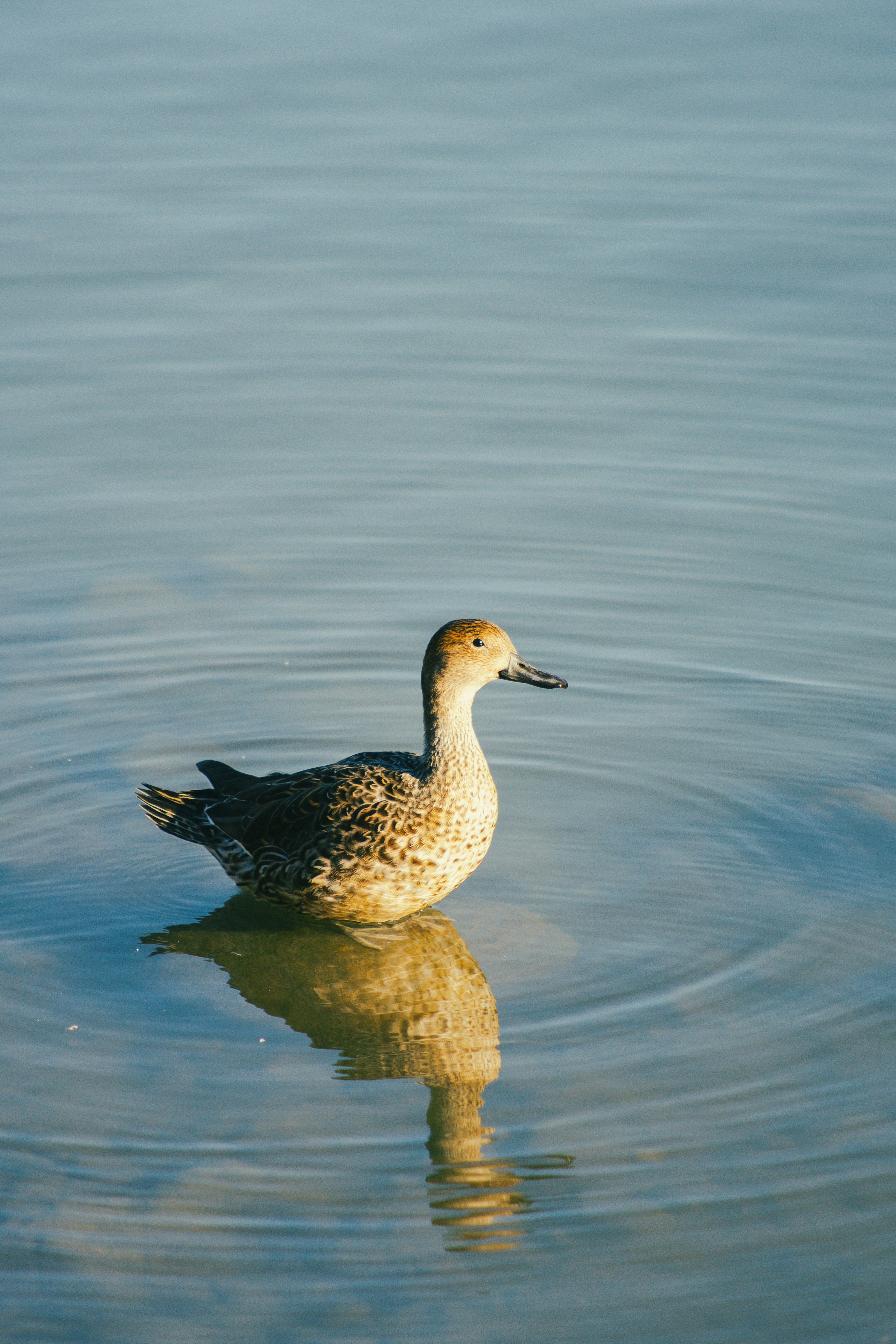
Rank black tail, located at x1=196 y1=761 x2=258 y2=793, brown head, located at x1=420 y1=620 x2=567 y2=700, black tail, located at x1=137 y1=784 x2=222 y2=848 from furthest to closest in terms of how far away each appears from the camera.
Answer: black tail, located at x1=196 y1=761 x2=258 y2=793
black tail, located at x1=137 y1=784 x2=222 y2=848
brown head, located at x1=420 y1=620 x2=567 y2=700

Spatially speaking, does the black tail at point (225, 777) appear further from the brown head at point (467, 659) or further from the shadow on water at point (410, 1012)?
the brown head at point (467, 659)

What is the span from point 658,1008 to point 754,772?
78.0 inches

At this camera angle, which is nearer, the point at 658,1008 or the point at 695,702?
the point at 658,1008

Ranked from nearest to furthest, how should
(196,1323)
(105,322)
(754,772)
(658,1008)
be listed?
1. (196,1323)
2. (658,1008)
3. (754,772)
4. (105,322)

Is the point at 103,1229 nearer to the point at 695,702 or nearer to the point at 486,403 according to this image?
the point at 695,702

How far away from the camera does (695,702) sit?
26.6ft

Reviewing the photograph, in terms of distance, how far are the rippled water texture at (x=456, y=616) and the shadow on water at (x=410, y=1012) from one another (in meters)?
0.02

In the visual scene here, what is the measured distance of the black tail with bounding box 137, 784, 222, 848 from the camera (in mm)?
6746

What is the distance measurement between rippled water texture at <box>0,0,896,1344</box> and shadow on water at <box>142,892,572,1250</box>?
0.02 metres

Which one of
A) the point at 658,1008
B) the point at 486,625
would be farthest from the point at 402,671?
the point at 658,1008

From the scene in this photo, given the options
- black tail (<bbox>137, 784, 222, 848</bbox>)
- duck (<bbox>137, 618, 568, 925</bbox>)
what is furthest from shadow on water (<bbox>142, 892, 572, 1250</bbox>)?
black tail (<bbox>137, 784, 222, 848</bbox>)

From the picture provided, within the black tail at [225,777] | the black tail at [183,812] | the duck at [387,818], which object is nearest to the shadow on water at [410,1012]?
the duck at [387,818]

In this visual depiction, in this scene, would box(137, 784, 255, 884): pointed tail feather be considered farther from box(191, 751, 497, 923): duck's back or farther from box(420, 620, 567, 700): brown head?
box(420, 620, 567, 700): brown head

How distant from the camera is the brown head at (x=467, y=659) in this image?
6438mm
